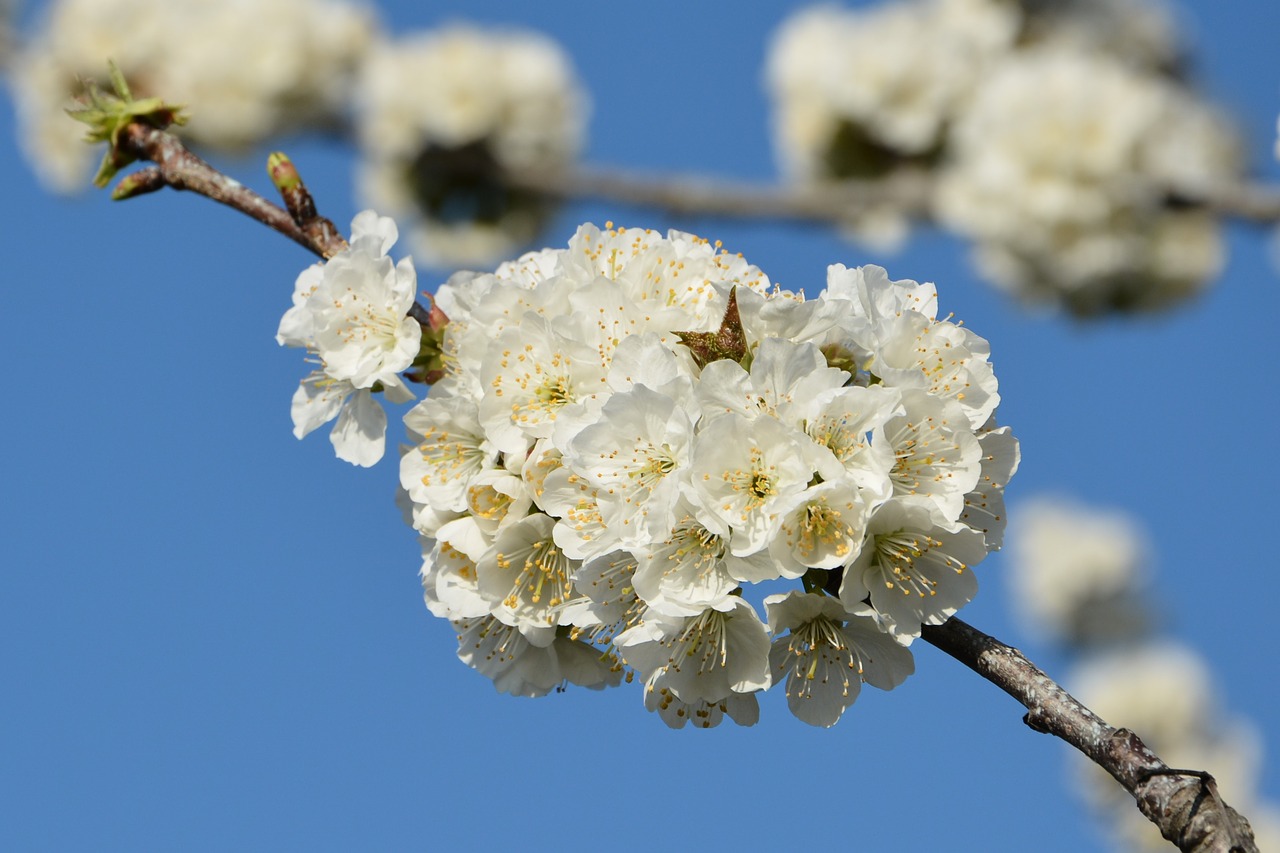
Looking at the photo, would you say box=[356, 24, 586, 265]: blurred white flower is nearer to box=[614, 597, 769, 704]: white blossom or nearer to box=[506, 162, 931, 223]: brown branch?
box=[506, 162, 931, 223]: brown branch

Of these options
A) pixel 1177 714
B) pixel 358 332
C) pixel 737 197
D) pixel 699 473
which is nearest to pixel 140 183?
pixel 358 332

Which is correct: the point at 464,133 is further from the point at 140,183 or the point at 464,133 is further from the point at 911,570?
the point at 911,570

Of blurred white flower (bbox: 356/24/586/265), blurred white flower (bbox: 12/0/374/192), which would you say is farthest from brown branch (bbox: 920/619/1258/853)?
blurred white flower (bbox: 12/0/374/192)

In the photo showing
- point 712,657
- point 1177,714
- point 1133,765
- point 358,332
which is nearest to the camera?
point 1133,765

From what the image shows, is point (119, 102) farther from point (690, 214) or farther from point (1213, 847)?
point (690, 214)

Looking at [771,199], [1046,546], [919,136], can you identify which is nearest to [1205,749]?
[1046,546]

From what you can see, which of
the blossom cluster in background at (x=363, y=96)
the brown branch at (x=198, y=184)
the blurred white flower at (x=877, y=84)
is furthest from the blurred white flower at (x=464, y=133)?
the brown branch at (x=198, y=184)
